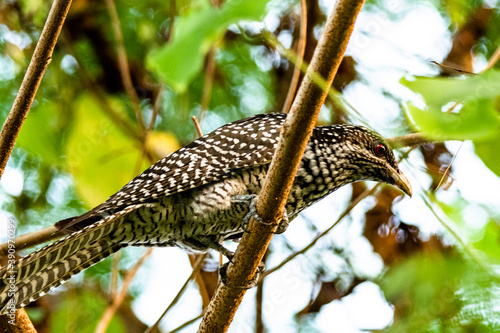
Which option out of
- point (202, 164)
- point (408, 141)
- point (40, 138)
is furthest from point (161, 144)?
point (408, 141)

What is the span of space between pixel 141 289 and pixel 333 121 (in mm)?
2412

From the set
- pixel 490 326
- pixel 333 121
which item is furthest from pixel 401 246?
pixel 490 326

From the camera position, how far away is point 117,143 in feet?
14.5

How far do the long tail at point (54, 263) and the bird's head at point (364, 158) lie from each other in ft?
4.76

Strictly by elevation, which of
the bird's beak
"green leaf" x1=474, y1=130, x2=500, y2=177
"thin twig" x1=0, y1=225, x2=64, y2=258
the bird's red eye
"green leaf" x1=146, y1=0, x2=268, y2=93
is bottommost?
the bird's beak

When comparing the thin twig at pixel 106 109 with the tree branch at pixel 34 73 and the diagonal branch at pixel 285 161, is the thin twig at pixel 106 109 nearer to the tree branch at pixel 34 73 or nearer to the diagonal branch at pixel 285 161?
the tree branch at pixel 34 73

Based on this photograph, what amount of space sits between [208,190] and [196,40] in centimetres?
201

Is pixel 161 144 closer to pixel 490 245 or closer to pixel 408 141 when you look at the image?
pixel 408 141

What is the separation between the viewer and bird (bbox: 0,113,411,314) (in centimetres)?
304

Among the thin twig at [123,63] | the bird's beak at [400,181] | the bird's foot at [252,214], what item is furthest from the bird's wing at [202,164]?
the thin twig at [123,63]

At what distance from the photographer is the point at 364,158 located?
12.1ft

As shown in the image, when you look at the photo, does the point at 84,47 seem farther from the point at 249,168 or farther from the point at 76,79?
the point at 249,168

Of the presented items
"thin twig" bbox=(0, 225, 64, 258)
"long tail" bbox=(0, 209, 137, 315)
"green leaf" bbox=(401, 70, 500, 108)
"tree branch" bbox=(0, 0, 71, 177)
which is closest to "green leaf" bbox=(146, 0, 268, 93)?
"green leaf" bbox=(401, 70, 500, 108)

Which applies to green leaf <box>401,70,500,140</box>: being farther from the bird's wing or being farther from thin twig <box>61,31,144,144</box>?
thin twig <box>61,31,144,144</box>
